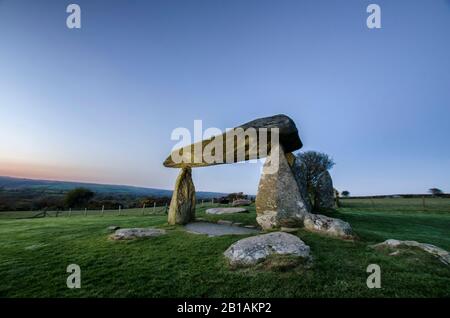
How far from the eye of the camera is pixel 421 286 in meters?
4.89

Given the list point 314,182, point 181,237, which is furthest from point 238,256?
point 314,182

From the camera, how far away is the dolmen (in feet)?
33.0

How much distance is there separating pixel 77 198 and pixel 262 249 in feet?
169

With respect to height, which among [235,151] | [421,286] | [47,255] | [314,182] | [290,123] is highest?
[290,123]

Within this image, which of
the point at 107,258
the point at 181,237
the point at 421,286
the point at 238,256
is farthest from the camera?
the point at 181,237

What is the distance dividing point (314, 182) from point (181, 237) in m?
16.2

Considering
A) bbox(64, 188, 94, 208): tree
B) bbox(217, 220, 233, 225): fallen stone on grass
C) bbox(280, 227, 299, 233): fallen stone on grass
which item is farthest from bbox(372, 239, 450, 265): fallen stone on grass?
bbox(64, 188, 94, 208): tree

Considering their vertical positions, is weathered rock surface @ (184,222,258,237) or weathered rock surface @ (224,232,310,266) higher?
weathered rock surface @ (224,232,310,266)

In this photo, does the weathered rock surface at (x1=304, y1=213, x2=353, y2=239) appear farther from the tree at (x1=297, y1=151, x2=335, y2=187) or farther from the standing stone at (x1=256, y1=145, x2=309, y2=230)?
the tree at (x1=297, y1=151, x2=335, y2=187)

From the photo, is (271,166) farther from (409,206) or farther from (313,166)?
(409,206)

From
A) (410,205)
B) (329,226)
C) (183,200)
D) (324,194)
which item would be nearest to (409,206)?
(410,205)

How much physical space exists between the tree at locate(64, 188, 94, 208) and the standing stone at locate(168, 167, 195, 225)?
134ft

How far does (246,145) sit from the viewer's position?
37.7 ft

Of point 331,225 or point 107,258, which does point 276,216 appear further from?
point 107,258
